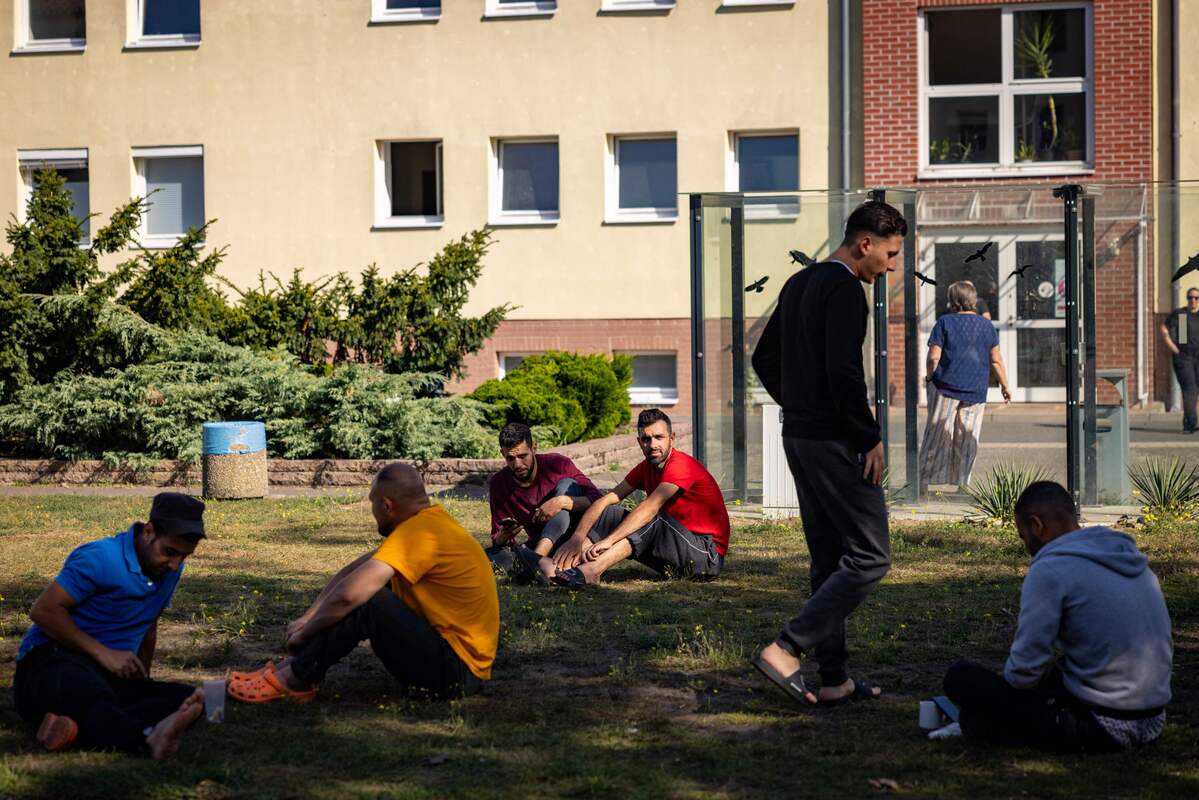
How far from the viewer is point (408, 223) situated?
23.5m

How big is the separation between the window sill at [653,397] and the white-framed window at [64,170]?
8782 mm

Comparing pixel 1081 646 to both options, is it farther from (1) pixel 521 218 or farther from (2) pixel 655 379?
(1) pixel 521 218

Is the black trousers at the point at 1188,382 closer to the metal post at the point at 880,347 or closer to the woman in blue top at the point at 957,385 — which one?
the woman in blue top at the point at 957,385

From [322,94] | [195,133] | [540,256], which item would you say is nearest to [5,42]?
[195,133]

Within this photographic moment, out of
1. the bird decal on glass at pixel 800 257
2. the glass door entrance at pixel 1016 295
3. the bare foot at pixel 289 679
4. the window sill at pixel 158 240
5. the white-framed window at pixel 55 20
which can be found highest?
the white-framed window at pixel 55 20

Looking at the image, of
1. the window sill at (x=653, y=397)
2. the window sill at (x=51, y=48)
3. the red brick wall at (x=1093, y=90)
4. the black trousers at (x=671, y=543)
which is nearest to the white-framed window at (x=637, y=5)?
the red brick wall at (x=1093, y=90)

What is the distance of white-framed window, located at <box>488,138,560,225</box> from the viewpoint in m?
23.2

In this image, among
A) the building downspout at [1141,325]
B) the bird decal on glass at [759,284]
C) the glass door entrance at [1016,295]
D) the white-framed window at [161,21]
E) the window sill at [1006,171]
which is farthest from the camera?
the white-framed window at [161,21]

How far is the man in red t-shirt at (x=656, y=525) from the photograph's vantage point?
916cm

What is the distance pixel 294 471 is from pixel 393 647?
8.87 metres

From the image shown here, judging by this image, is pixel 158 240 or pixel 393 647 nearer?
pixel 393 647

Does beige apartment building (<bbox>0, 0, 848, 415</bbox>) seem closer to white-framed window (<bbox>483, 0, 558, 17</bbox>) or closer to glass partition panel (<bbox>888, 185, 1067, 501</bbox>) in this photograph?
white-framed window (<bbox>483, 0, 558, 17</bbox>)

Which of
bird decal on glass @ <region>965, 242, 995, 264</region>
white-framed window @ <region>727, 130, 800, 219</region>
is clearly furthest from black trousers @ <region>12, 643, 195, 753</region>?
white-framed window @ <region>727, 130, 800, 219</region>

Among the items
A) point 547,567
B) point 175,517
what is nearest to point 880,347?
point 547,567
